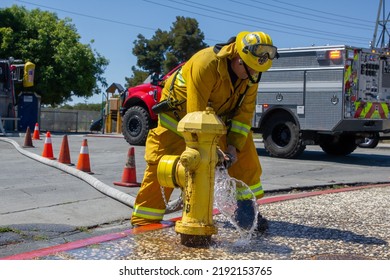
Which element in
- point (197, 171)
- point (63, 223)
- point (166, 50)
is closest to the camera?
point (197, 171)

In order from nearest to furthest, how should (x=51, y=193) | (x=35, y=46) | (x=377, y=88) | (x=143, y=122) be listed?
1. (x=51, y=193)
2. (x=377, y=88)
3. (x=143, y=122)
4. (x=35, y=46)

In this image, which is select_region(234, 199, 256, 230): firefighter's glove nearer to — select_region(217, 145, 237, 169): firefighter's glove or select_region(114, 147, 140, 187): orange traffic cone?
select_region(217, 145, 237, 169): firefighter's glove

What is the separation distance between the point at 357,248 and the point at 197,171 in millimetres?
1475

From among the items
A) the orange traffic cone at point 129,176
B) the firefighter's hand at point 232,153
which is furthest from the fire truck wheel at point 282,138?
the firefighter's hand at point 232,153

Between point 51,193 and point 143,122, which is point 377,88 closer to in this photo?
point 143,122

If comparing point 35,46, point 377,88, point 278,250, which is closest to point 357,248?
point 278,250

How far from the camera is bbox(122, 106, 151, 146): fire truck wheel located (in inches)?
557

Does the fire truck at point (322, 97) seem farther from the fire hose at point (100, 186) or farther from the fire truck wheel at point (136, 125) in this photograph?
the fire hose at point (100, 186)

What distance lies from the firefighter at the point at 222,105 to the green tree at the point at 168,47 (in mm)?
35917

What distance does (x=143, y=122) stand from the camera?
14.1 m

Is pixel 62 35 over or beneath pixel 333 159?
over

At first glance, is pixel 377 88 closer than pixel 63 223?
No

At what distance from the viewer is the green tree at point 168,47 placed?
137 ft

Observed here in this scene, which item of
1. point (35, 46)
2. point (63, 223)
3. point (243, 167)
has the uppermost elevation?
point (35, 46)
